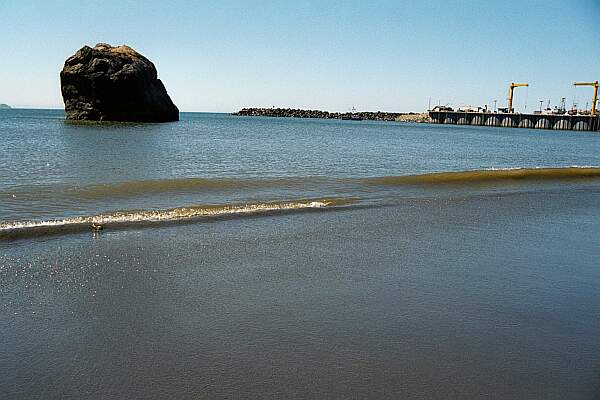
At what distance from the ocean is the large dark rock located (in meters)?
71.0

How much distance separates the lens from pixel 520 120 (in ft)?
502

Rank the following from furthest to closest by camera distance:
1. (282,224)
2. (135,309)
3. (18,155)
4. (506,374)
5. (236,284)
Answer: (18,155)
(282,224)
(236,284)
(135,309)
(506,374)

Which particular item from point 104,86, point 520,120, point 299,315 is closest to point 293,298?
point 299,315

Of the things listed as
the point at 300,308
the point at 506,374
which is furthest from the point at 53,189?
the point at 506,374

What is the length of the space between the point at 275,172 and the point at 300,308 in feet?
52.3

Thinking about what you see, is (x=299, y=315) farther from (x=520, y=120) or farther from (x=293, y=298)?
(x=520, y=120)

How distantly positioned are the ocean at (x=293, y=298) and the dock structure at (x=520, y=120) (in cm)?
14085

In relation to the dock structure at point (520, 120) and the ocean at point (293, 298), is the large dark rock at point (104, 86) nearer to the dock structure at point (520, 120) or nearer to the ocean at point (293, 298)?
the ocean at point (293, 298)

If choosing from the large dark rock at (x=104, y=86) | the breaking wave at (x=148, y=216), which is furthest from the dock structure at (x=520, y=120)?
the breaking wave at (x=148, y=216)

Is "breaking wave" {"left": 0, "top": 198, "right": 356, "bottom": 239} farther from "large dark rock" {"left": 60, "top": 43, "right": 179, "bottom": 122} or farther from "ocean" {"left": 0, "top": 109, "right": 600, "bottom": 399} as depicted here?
"large dark rock" {"left": 60, "top": 43, "right": 179, "bottom": 122}

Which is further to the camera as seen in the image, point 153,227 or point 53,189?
point 53,189

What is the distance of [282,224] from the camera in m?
11.3

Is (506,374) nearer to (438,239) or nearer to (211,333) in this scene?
(211,333)

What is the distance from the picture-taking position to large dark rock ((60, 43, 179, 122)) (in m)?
79.5
